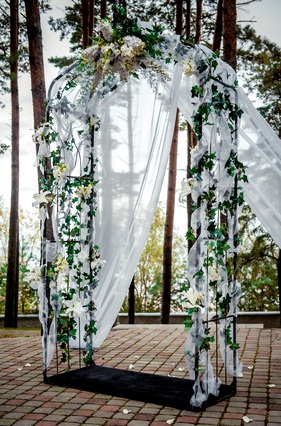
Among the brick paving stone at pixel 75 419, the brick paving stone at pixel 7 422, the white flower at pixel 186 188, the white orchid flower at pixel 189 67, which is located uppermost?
the white orchid flower at pixel 189 67

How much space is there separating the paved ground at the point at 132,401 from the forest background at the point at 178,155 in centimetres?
265

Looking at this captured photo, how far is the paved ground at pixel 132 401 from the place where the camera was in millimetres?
3551

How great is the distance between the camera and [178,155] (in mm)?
10188

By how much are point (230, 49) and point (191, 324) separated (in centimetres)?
459

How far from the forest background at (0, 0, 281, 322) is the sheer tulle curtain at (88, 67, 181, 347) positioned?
2.31 meters

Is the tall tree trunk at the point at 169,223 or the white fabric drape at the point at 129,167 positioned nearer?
the white fabric drape at the point at 129,167

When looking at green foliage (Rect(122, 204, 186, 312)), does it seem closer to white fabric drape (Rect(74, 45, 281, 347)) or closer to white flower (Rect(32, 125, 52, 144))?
white fabric drape (Rect(74, 45, 281, 347))

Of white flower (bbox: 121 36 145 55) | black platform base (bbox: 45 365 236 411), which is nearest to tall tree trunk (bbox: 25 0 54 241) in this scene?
black platform base (bbox: 45 365 236 411)

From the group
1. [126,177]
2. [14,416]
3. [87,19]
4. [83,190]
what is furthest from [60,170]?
[87,19]

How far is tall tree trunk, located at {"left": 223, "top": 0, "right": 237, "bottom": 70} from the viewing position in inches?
281

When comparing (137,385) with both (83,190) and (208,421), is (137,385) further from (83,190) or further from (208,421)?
(83,190)

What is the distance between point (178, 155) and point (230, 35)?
128 inches

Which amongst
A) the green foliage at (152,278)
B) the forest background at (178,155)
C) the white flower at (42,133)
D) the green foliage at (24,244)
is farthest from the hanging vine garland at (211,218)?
the green foliage at (24,244)

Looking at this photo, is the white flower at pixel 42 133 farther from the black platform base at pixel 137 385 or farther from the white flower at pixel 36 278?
the black platform base at pixel 137 385
